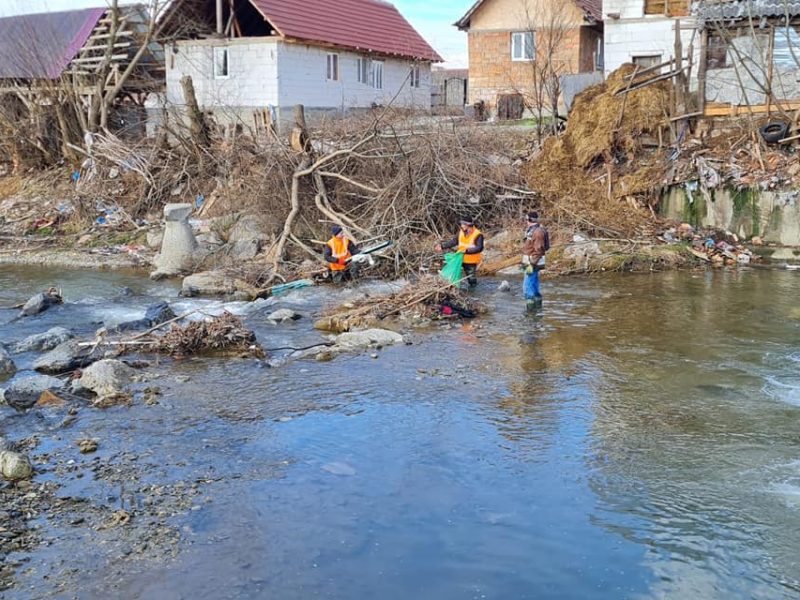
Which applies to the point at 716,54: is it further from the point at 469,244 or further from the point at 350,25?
the point at 350,25

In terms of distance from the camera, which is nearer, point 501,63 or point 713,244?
point 713,244

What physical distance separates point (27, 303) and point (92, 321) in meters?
1.74

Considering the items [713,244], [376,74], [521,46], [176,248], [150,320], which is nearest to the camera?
[150,320]

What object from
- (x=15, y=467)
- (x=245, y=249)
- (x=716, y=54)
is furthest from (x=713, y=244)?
(x=15, y=467)

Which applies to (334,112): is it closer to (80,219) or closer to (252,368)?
(80,219)

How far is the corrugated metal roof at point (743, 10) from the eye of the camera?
67.6 ft

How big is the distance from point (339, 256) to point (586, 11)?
67.6ft

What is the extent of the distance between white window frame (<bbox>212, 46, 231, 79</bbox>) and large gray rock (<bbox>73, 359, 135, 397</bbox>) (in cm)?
1960

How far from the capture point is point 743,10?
68.6ft

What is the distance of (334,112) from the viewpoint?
2903cm

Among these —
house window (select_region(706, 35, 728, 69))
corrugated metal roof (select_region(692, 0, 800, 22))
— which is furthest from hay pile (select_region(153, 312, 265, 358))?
house window (select_region(706, 35, 728, 69))

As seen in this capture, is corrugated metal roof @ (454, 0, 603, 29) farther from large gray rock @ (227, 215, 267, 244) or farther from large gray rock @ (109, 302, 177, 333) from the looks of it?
large gray rock @ (109, 302, 177, 333)

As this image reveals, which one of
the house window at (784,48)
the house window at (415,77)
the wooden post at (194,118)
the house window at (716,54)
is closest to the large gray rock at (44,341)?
the wooden post at (194,118)

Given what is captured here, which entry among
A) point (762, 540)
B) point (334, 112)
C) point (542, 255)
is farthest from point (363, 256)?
point (334, 112)
